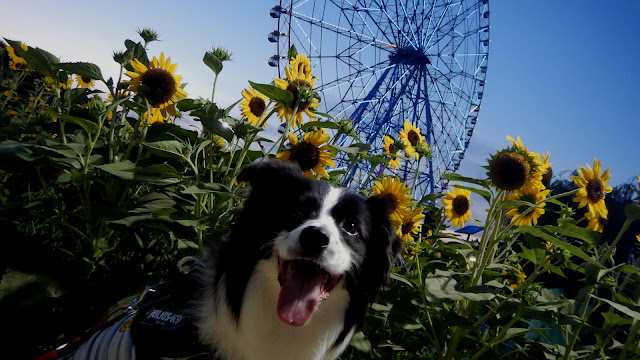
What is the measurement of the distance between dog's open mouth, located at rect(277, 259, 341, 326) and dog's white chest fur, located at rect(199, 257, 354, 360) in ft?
0.19

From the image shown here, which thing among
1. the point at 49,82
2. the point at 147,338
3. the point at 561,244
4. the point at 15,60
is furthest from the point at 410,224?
the point at 15,60

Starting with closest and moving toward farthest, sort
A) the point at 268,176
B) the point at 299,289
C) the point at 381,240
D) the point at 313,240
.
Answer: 1. the point at 313,240
2. the point at 299,289
3. the point at 268,176
4. the point at 381,240

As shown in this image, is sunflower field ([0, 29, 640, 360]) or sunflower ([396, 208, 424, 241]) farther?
sunflower ([396, 208, 424, 241])

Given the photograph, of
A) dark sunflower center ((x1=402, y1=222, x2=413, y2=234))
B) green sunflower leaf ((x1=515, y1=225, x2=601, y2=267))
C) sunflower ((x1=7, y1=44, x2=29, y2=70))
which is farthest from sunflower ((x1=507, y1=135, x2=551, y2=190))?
sunflower ((x1=7, y1=44, x2=29, y2=70))

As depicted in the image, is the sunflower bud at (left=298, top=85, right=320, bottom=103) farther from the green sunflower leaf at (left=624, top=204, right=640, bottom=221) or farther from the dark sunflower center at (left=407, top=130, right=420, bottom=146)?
the green sunflower leaf at (left=624, top=204, right=640, bottom=221)

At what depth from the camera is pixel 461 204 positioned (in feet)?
7.48

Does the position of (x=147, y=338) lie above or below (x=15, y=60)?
below

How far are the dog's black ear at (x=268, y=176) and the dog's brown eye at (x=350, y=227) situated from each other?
0.69 ft

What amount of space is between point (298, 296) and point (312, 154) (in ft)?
2.60

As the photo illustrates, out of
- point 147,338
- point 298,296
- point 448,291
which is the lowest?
point 147,338

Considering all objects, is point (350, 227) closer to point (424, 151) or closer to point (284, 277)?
point (284, 277)

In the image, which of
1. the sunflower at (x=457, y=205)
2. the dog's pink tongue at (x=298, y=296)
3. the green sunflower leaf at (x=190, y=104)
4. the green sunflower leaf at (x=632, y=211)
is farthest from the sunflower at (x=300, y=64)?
A: the green sunflower leaf at (x=632, y=211)

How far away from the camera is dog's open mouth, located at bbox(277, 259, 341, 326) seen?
126 cm

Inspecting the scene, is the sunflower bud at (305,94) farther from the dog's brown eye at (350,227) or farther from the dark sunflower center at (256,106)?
the dog's brown eye at (350,227)
